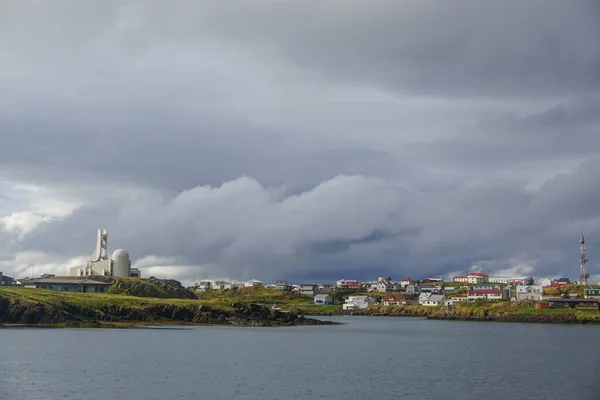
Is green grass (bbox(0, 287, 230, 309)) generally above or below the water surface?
above

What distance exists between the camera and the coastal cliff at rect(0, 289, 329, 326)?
452 feet

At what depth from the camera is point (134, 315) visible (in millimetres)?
153750

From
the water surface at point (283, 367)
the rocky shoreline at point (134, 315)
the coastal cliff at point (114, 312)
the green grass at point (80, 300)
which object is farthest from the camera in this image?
the green grass at point (80, 300)

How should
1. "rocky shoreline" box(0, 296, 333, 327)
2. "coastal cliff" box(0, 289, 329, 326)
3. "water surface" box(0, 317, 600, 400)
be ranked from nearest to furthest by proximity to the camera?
1. "water surface" box(0, 317, 600, 400)
2. "rocky shoreline" box(0, 296, 333, 327)
3. "coastal cliff" box(0, 289, 329, 326)

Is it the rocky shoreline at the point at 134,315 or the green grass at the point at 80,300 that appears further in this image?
the green grass at the point at 80,300

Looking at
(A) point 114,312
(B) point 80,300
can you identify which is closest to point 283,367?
(A) point 114,312

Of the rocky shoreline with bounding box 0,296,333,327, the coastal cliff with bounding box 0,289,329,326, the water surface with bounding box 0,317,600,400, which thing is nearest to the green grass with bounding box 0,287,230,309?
the coastal cliff with bounding box 0,289,329,326

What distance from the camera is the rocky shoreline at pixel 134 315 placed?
137 metres

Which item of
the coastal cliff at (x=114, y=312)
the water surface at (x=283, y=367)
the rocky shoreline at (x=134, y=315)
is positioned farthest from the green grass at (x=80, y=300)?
the water surface at (x=283, y=367)

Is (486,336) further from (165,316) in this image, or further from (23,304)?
(23,304)

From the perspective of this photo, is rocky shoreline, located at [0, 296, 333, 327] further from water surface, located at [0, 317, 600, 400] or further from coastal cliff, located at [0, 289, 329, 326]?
water surface, located at [0, 317, 600, 400]

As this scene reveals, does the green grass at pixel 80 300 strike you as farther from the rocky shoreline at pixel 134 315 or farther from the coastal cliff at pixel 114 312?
the rocky shoreline at pixel 134 315

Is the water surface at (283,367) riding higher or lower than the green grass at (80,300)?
lower

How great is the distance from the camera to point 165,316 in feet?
527
